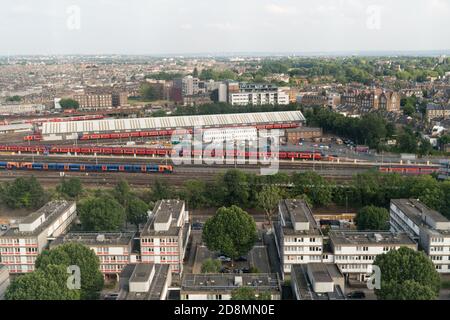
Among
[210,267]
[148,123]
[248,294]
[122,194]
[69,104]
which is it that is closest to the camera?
[248,294]

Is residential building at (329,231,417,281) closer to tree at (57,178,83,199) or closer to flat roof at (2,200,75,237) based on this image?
flat roof at (2,200,75,237)

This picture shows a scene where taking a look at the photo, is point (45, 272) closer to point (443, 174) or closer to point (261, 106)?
point (443, 174)

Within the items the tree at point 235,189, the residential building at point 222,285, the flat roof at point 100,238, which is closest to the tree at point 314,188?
the tree at point 235,189

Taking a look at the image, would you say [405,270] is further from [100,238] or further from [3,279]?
[3,279]

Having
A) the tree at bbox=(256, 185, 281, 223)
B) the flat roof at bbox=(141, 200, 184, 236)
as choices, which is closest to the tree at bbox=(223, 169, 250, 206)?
the tree at bbox=(256, 185, 281, 223)

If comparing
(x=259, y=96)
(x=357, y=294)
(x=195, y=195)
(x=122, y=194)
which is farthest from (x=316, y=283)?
(x=259, y=96)

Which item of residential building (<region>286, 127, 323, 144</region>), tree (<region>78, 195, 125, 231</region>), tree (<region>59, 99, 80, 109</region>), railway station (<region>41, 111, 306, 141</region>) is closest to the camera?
tree (<region>78, 195, 125, 231</region>)
